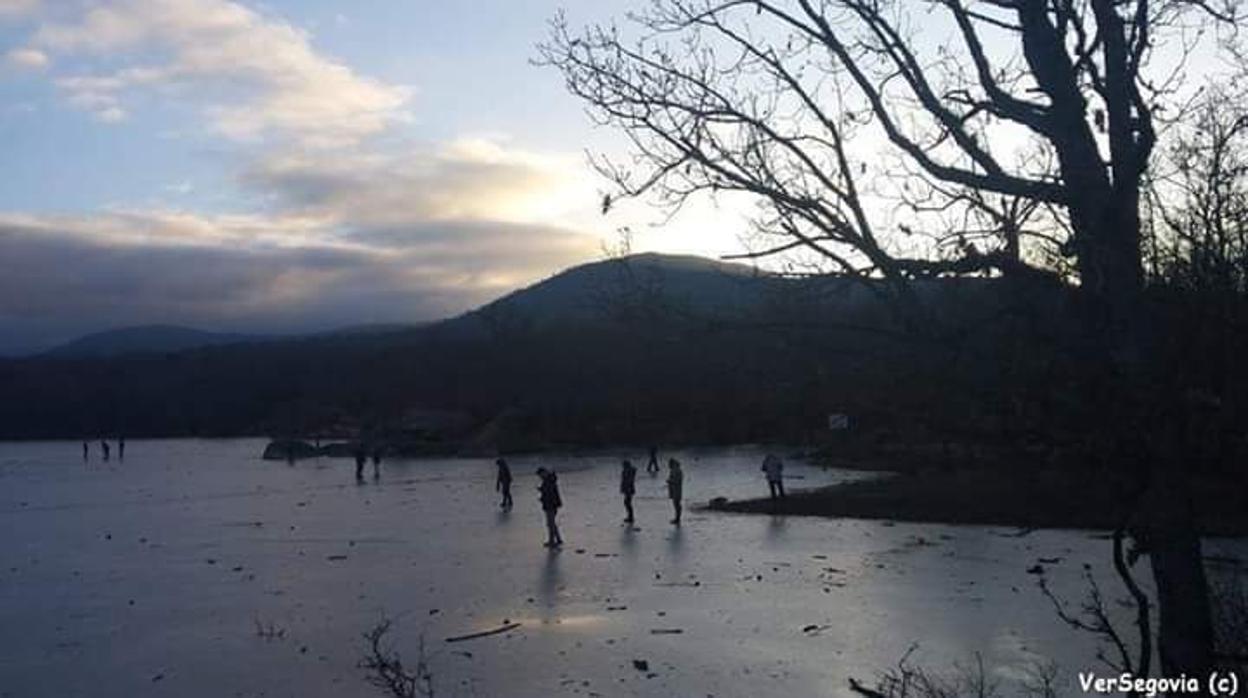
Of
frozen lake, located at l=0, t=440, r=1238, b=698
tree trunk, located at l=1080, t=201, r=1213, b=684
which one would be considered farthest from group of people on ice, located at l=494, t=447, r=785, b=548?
tree trunk, located at l=1080, t=201, r=1213, b=684

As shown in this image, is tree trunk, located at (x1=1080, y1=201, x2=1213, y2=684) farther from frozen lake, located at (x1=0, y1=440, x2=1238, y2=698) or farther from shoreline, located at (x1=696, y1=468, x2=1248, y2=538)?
shoreline, located at (x1=696, y1=468, x2=1248, y2=538)

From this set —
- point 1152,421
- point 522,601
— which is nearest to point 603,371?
point 522,601

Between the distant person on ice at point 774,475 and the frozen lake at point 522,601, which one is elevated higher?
the distant person on ice at point 774,475

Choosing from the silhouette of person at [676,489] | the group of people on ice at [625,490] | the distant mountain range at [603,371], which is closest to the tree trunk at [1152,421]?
the distant mountain range at [603,371]

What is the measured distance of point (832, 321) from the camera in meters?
6.14

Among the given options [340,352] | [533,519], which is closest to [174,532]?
[533,519]

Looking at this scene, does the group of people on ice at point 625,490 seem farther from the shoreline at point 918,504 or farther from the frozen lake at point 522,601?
the shoreline at point 918,504

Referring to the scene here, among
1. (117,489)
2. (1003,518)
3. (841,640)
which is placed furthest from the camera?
(117,489)

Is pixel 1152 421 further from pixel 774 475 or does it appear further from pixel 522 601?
pixel 774 475

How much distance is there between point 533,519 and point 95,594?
12.3m

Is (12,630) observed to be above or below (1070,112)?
below

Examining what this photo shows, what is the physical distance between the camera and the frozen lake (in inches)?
487

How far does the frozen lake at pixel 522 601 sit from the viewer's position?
1237 cm

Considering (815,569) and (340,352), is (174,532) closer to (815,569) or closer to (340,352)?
(815,569)
